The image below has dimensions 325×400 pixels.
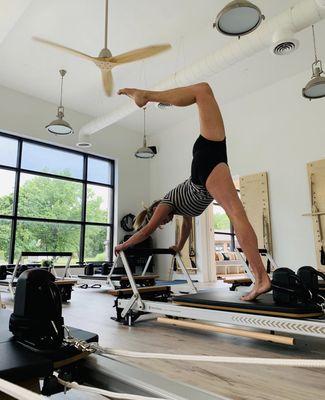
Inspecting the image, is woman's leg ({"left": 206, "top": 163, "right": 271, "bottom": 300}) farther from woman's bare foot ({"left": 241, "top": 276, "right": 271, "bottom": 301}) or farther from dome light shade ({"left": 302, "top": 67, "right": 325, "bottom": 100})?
dome light shade ({"left": 302, "top": 67, "right": 325, "bottom": 100})

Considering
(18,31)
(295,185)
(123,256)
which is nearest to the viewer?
(123,256)

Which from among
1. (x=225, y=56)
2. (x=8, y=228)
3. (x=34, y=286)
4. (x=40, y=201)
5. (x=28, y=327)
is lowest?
(x=28, y=327)

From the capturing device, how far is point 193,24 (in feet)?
16.5

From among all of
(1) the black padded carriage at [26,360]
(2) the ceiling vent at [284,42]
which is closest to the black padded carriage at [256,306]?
(1) the black padded carriage at [26,360]

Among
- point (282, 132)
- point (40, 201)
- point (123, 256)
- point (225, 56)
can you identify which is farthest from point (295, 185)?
point (40, 201)

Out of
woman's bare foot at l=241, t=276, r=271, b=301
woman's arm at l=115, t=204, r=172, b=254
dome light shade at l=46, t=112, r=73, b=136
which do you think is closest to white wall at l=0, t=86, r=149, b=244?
dome light shade at l=46, t=112, r=73, b=136

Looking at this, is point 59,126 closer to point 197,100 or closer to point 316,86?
point 316,86

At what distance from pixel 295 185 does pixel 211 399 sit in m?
5.66

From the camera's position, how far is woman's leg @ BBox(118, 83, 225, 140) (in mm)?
1787

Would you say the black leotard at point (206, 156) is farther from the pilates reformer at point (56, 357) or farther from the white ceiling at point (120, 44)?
the white ceiling at point (120, 44)

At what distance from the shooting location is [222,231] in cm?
1024

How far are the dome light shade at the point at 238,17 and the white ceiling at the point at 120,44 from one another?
152cm

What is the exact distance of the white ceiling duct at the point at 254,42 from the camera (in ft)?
12.3

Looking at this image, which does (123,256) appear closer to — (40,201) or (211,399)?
(211,399)
